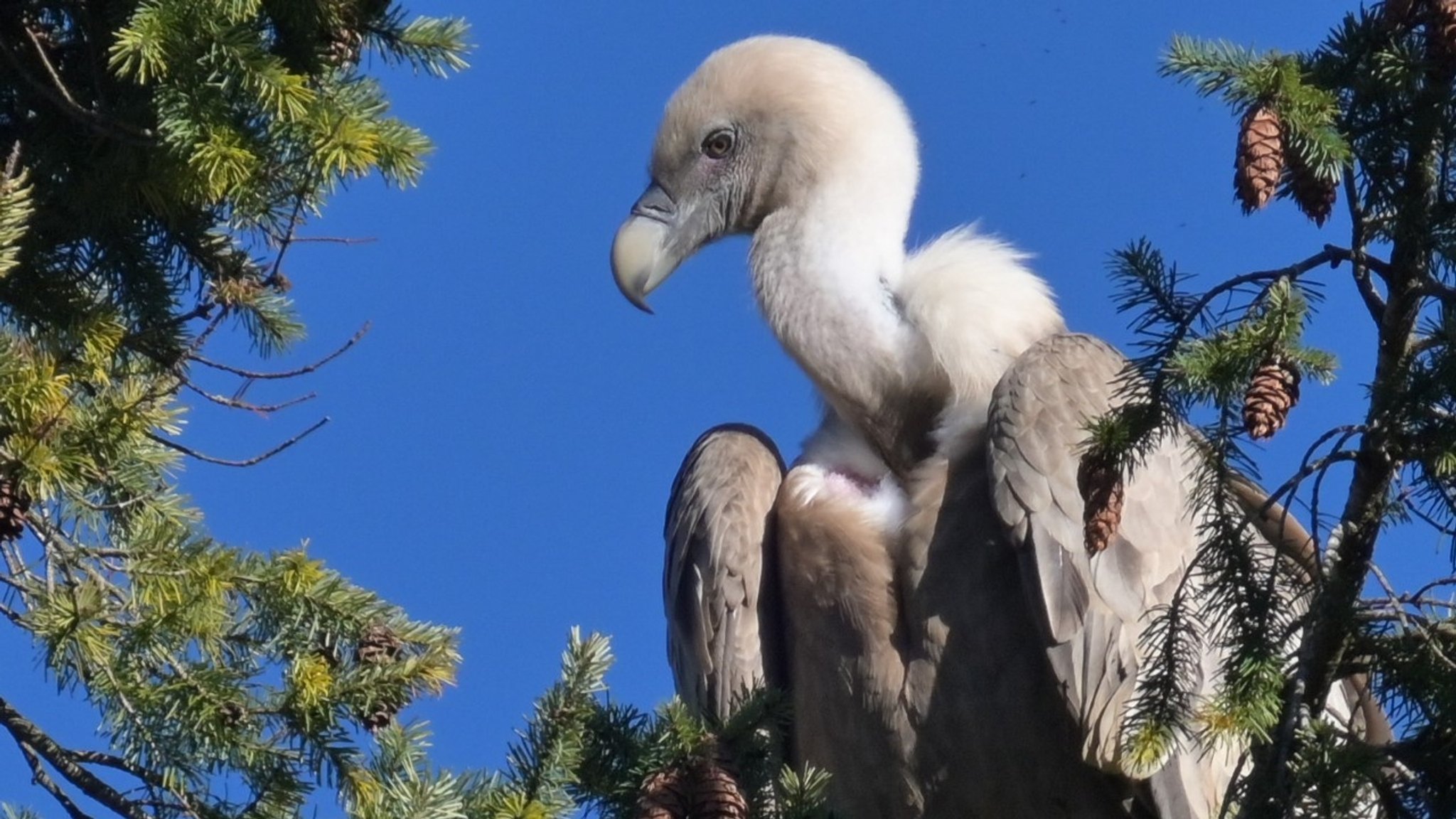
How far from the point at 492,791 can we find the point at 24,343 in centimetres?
173

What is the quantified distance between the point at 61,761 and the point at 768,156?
9.26ft

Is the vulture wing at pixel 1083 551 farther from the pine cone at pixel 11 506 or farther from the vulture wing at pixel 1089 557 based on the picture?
the pine cone at pixel 11 506

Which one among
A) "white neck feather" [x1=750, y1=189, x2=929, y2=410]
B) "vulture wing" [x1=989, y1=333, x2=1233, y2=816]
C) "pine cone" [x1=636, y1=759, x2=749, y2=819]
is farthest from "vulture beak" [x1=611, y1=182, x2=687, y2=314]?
"pine cone" [x1=636, y1=759, x2=749, y2=819]

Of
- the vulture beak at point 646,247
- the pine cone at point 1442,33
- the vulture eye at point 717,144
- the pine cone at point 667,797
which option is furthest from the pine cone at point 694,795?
the vulture eye at point 717,144

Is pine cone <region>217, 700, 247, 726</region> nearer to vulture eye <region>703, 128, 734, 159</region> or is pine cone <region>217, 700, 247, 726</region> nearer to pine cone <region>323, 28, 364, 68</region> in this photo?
pine cone <region>323, 28, 364, 68</region>

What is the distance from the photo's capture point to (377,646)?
4.13 m

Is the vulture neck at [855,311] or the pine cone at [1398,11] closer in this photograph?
the pine cone at [1398,11]

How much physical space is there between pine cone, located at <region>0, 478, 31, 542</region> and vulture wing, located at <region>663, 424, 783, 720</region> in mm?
2017

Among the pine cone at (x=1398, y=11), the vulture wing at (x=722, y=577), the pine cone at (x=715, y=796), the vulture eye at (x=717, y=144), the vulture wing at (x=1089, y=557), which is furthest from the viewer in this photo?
the vulture eye at (x=717, y=144)

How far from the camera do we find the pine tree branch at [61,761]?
4113 millimetres

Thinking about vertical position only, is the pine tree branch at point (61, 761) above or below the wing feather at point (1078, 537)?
below

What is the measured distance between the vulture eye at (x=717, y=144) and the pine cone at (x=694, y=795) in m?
3.34

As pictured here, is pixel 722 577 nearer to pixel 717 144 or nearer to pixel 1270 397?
pixel 717 144

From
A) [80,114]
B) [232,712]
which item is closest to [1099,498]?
[232,712]
